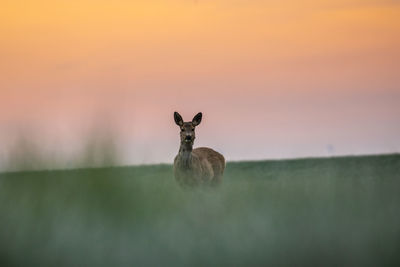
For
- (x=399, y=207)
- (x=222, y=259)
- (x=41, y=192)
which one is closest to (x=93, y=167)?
(x=41, y=192)

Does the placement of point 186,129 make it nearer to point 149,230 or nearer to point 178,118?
point 178,118

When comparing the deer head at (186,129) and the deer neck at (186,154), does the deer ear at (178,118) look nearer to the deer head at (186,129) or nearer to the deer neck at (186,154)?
the deer head at (186,129)

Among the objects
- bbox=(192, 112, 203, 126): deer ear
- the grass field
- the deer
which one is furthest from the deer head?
the grass field

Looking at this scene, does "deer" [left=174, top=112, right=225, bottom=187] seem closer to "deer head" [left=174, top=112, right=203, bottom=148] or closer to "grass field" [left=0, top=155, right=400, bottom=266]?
"deer head" [left=174, top=112, right=203, bottom=148]

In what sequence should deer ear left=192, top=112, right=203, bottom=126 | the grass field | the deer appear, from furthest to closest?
deer ear left=192, top=112, right=203, bottom=126 → the deer → the grass field

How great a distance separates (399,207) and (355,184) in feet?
4.95

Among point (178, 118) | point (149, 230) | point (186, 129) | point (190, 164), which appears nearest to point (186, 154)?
point (190, 164)

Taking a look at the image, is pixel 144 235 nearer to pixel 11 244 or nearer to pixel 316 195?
pixel 11 244

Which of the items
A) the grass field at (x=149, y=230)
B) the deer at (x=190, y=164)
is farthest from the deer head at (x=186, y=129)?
the grass field at (x=149, y=230)

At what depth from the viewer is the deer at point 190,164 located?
19.4m

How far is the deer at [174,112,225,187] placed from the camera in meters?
19.4

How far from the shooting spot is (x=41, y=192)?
10.8 m

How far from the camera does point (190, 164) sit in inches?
773

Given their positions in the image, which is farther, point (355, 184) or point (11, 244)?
point (355, 184)
